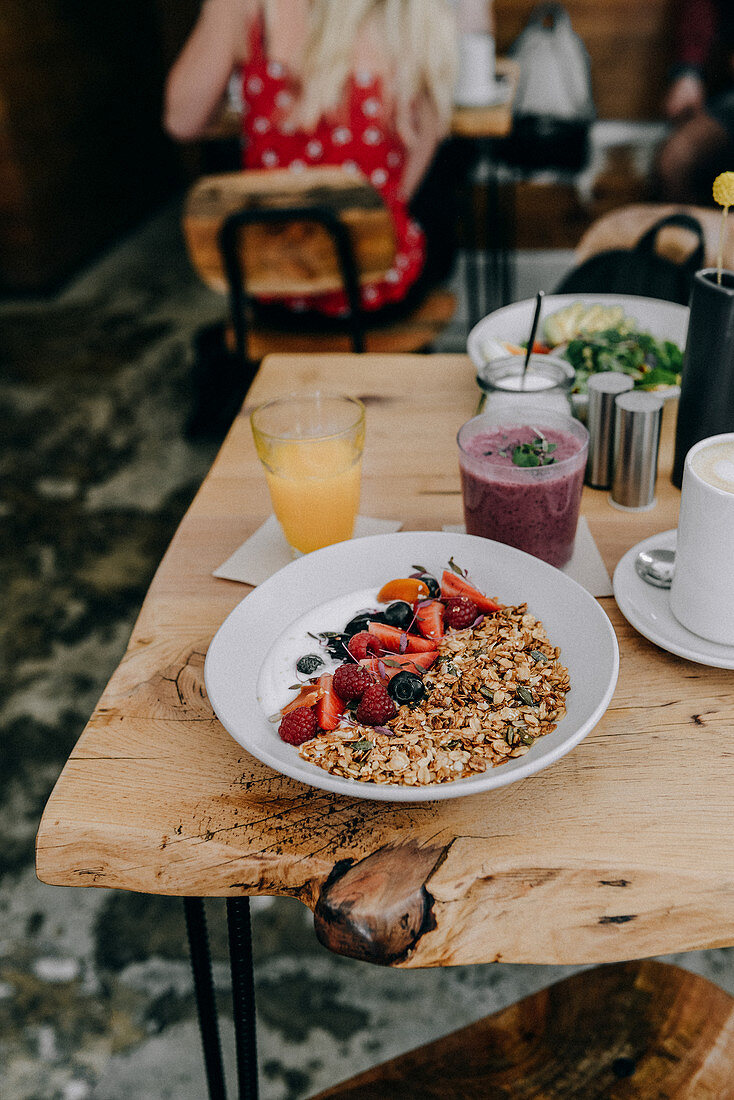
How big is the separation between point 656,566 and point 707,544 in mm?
137

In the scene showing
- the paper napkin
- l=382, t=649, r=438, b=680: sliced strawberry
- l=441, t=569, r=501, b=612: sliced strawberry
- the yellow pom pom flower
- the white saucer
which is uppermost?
the yellow pom pom flower

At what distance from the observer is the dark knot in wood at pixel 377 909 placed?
59 centimetres

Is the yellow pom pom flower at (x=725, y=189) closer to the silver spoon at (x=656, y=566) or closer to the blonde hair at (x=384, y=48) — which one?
the silver spoon at (x=656, y=566)

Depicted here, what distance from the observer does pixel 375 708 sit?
0.65m

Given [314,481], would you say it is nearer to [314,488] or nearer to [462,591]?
[314,488]

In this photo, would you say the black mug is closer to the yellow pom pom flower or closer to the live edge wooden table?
the yellow pom pom flower

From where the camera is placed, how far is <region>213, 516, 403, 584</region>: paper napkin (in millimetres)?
906

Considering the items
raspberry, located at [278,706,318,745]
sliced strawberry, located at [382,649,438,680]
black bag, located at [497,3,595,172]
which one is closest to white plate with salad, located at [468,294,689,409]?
sliced strawberry, located at [382,649,438,680]

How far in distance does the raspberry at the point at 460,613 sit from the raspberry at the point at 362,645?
0.07 m

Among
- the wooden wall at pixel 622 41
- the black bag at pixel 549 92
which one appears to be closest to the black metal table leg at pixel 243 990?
the black bag at pixel 549 92

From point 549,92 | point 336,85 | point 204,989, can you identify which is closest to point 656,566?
point 204,989

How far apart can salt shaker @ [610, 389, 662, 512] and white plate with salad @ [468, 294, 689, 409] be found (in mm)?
177

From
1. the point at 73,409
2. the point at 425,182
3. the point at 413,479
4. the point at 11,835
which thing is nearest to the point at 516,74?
the point at 425,182

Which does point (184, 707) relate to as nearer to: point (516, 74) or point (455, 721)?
point (455, 721)
